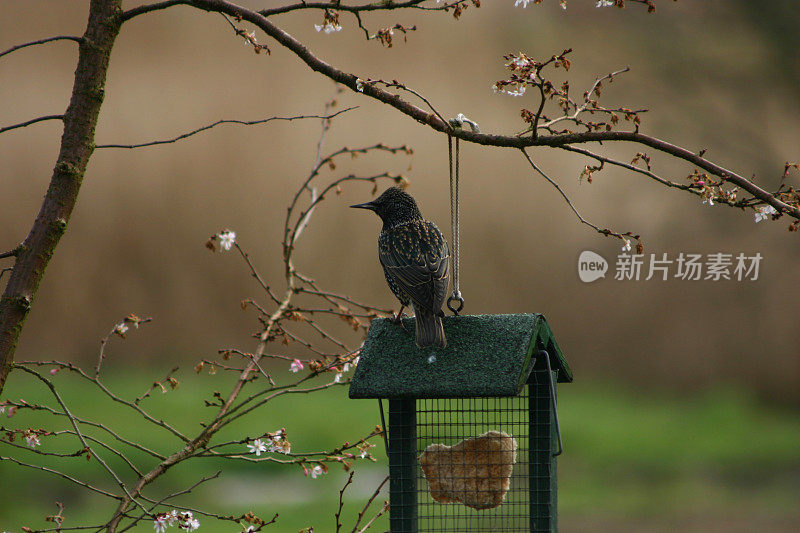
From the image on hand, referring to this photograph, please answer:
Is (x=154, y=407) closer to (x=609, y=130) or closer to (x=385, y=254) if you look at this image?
(x=385, y=254)

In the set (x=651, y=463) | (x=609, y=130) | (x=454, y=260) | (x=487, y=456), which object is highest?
(x=651, y=463)

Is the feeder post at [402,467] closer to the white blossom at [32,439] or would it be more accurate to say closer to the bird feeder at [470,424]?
the bird feeder at [470,424]

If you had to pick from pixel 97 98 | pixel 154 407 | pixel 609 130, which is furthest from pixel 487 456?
pixel 154 407

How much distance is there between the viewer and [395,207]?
2.84 metres

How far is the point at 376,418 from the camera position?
7762 mm

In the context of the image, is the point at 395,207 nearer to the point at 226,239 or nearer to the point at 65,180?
the point at 226,239

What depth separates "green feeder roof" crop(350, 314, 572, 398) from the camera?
2.14 m

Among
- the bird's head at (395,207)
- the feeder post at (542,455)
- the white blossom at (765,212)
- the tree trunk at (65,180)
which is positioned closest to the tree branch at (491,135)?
the white blossom at (765,212)

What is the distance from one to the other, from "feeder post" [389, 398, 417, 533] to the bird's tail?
0.20 meters

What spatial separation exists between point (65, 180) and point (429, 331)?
111 cm

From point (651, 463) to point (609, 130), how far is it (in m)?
6.50

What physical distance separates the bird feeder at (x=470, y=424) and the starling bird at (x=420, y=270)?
0.24ft

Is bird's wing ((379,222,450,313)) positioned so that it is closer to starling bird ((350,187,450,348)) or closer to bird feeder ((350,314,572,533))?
starling bird ((350,187,450,348))

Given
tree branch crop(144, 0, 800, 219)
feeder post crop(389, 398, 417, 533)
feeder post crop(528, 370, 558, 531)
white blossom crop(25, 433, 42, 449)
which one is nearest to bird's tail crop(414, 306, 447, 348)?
feeder post crop(389, 398, 417, 533)
